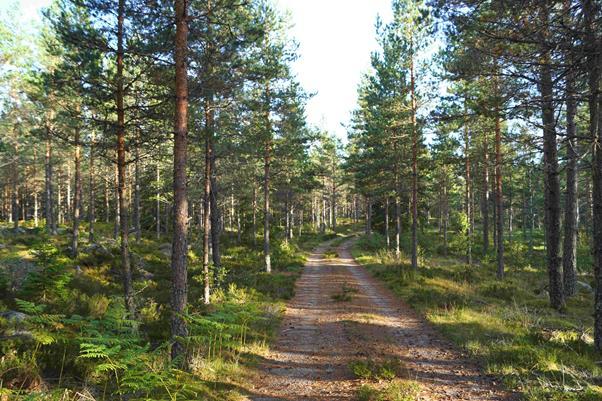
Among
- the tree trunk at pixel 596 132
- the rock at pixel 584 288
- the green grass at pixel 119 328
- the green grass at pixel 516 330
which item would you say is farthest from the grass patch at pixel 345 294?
the rock at pixel 584 288

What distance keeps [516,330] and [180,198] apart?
8.53 metres

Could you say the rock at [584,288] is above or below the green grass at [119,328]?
below

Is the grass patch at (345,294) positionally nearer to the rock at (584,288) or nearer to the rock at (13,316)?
the rock at (13,316)

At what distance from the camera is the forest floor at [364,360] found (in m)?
5.85

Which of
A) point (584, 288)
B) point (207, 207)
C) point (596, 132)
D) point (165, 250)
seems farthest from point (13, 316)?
point (584, 288)

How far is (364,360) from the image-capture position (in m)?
7.23

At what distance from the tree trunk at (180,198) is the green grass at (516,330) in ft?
20.2

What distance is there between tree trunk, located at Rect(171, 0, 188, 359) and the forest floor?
2161 mm

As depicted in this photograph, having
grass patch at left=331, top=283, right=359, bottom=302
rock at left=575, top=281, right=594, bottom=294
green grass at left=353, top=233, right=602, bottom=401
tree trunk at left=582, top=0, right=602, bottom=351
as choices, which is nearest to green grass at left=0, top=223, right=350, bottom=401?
grass patch at left=331, top=283, right=359, bottom=302

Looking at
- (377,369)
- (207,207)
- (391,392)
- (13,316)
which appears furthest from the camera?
(207,207)

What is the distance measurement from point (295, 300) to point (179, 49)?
31.7 ft

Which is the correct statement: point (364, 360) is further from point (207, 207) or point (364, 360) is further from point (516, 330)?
point (207, 207)

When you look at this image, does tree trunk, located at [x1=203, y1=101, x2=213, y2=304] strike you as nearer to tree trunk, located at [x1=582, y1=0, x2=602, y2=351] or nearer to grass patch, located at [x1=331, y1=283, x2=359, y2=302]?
grass patch, located at [x1=331, y1=283, x2=359, y2=302]

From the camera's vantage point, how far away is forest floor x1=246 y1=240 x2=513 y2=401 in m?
5.85
